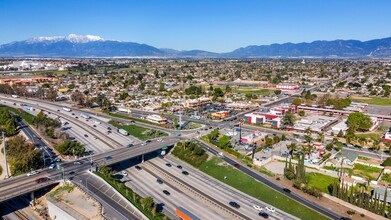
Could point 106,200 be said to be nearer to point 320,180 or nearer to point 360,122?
point 320,180

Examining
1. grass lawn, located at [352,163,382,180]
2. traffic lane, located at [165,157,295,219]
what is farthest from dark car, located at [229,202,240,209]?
grass lawn, located at [352,163,382,180]

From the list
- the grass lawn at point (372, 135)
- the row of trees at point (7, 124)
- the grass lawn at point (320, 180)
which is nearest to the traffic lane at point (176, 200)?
the grass lawn at point (320, 180)

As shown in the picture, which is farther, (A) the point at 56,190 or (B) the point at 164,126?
(B) the point at 164,126

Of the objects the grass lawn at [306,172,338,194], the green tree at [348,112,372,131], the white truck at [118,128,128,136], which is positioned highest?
the green tree at [348,112,372,131]

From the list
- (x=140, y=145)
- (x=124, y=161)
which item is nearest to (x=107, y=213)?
(x=124, y=161)

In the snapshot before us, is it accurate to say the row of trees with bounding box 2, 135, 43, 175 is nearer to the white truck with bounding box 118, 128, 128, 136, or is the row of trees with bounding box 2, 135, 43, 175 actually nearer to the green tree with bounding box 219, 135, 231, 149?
the white truck with bounding box 118, 128, 128, 136

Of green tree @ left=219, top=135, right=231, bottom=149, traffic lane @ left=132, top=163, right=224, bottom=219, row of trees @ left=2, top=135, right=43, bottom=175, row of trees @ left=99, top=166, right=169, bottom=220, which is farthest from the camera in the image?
green tree @ left=219, top=135, right=231, bottom=149

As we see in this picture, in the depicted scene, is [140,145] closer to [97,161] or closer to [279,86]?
[97,161]
